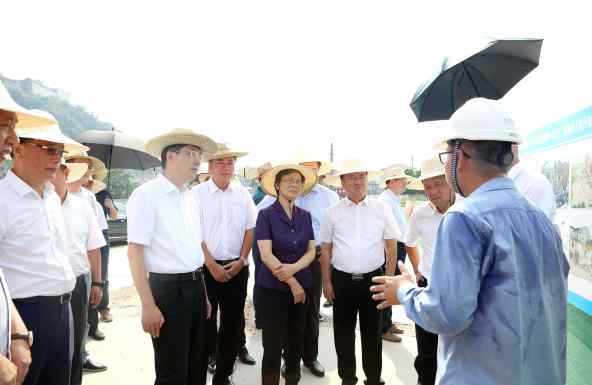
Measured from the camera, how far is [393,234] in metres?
3.49

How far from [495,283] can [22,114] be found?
233 centimetres

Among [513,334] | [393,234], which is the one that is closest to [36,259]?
[513,334]

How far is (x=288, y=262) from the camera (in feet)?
10.8

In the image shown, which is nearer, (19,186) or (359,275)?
(19,186)

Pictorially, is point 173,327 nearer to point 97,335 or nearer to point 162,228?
point 162,228

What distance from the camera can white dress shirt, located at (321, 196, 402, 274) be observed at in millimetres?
3389

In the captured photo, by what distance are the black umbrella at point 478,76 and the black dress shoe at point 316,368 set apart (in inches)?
110

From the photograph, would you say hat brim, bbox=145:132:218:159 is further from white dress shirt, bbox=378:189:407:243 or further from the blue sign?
white dress shirt, bbox=378:189:407:243

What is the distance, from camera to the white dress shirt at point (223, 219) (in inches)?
149

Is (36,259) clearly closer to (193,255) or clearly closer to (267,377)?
(193,255)

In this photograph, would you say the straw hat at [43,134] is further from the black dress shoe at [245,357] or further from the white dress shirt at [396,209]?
the white dress shirt at [396,209]

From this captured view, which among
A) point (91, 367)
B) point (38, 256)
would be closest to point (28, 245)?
point (38, 256)

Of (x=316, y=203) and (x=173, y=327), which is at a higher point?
(x=316, y=203)

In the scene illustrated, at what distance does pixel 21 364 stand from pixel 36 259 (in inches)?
28.1
